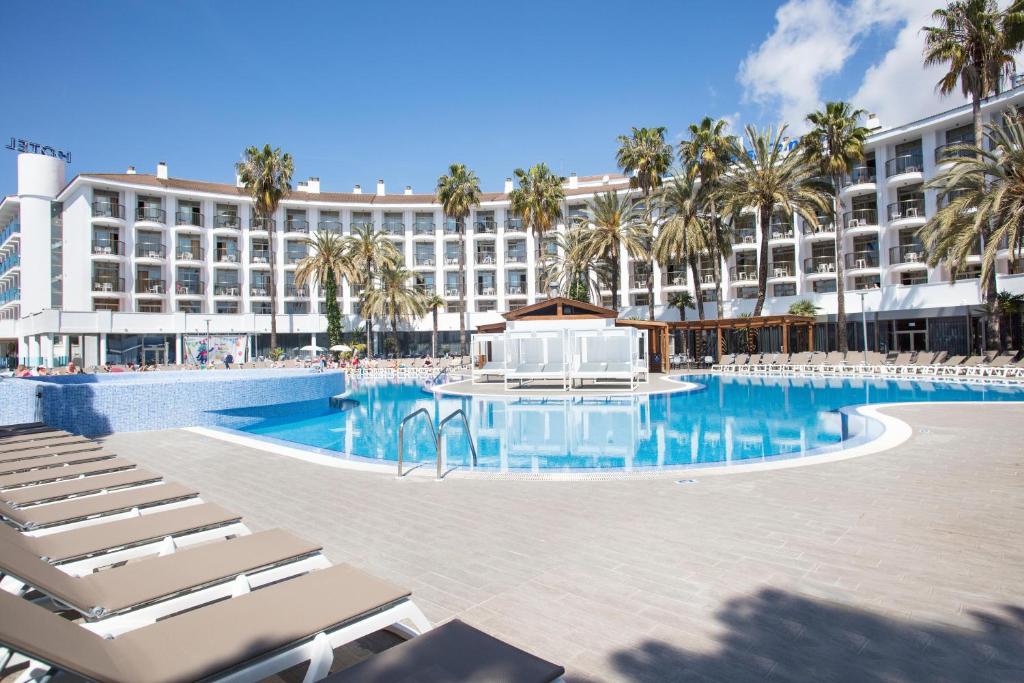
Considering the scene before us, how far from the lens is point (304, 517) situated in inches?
236

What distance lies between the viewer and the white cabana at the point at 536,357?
2397 cm

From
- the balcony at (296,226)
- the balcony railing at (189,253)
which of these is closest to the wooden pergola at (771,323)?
the balcony at (296,226)

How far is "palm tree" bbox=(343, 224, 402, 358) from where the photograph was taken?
43.0m

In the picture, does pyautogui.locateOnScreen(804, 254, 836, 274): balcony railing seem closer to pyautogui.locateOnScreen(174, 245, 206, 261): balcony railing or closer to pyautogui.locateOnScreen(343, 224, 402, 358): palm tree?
pyautogui.locateOnScreen(343, 224, 402, 358): palm tree

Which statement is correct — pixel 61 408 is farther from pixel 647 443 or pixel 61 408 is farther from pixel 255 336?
pixel 255 336

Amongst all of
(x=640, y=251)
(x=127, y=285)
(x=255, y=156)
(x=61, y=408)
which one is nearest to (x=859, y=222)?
(x=640, y=251)

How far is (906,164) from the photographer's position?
33.8 m

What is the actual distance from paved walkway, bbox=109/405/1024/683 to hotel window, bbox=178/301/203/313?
4140 centimetres

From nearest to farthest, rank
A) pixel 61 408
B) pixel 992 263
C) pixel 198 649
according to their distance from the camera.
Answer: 1. pixel 198 649
2. pixel 61 408
3. pixel 992 263

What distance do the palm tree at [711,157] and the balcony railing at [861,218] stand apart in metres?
8.03

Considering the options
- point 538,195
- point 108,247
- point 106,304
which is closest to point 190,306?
point 106,304

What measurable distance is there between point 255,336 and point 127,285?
9135 mm

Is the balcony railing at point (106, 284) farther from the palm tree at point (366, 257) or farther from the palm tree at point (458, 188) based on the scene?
the palm tree at point (458, 188)

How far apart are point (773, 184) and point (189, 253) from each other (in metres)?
39.8
